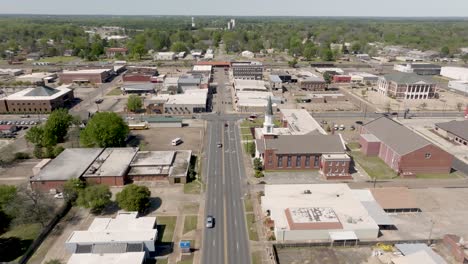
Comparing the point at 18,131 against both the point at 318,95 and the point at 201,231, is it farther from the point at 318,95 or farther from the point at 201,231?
the point at 318,95

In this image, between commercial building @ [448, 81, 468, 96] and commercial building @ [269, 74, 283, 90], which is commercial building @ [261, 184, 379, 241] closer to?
commercial building @ [269, 74, 283, 90]

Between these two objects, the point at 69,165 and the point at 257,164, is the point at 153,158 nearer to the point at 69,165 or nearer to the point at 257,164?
the point at 69,165

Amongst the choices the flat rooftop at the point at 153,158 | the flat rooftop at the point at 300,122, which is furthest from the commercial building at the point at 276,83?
the flat rooftop at the point at 153,158

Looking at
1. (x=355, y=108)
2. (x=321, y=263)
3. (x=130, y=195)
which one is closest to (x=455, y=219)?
(x=321, y=263)

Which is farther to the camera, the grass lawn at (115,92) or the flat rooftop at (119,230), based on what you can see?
the grass lawn at (115,92)

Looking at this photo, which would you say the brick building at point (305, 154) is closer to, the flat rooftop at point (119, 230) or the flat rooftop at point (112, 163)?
the flat rooftop at point (112, 163)

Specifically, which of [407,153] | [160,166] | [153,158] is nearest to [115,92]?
[153,158]

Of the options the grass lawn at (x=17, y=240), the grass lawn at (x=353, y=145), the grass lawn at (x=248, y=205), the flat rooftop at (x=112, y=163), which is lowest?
the grass lawn at (x=17, y=240)
